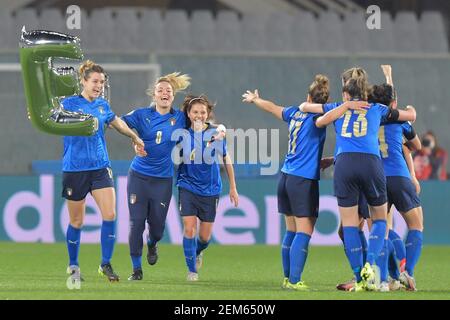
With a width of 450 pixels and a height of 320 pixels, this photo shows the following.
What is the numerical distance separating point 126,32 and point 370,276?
1247 cm

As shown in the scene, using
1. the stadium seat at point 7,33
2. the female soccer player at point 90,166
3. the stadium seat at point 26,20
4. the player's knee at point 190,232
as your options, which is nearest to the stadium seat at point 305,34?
the stadium seat at point 26,20

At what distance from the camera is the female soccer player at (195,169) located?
38.5 feet

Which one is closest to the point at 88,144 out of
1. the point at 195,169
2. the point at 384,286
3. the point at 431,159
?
the point at 195,169

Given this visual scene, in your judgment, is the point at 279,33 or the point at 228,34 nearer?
the point at 228,34

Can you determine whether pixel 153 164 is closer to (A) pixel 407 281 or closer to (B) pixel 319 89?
(B) pixel 319 89

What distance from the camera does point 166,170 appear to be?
11.8m

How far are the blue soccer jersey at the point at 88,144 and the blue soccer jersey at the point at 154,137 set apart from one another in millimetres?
411

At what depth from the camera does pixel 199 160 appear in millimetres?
11773

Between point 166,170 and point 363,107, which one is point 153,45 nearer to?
point 166,170

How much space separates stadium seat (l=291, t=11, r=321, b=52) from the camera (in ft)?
72.3

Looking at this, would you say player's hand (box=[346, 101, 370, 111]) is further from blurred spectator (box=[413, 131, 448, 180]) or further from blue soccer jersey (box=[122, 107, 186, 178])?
blurred spectator (box=[413, 131, 448, 180])

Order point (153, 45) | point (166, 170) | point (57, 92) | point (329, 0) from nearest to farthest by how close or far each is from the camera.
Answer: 1. point (57, 92)
2. point (166, 170)
3. point (153, 45)
4. point (329, 0)
